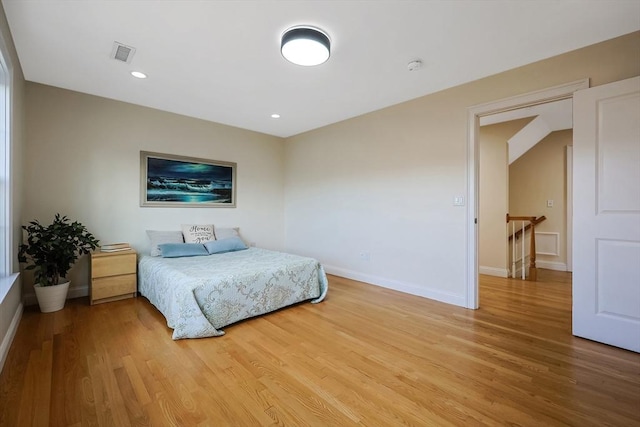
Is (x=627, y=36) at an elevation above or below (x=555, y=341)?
above

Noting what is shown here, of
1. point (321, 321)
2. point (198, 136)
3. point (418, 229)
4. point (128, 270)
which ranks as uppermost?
point (198, 136)

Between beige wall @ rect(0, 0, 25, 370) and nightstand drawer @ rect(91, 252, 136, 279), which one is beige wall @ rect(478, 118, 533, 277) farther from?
beige wall @ rect(0, 0, 25, 370)

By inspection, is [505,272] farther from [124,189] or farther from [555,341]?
[124,189]

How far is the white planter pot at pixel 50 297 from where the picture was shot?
2.74 m

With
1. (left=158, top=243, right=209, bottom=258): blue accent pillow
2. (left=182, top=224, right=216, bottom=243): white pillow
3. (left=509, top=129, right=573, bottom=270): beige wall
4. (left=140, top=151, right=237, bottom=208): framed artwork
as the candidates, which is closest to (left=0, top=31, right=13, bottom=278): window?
(left=158, top=243, right=209, bottom=258): blue accent pillow

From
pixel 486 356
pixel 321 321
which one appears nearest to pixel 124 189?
pixel 321 321

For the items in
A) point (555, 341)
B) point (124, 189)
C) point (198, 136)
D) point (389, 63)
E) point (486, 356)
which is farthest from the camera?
point (198, 136)

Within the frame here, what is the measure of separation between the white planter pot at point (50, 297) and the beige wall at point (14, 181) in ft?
0.47

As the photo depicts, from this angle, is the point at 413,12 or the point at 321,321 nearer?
the point at 413,12

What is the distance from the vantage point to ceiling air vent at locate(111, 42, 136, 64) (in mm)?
2295

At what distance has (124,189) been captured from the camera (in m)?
3.57

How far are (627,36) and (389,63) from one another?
70.8 inches

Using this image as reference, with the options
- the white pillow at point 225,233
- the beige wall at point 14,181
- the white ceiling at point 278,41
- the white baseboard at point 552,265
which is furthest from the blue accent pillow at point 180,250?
the white baseboard at point 552,265

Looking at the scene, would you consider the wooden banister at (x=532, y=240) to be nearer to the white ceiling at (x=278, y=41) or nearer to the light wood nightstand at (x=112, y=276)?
the white ceiling at (x=278, y=41)
